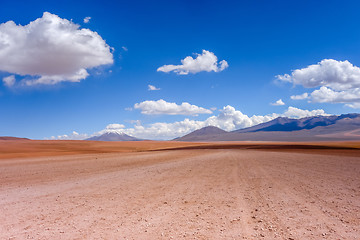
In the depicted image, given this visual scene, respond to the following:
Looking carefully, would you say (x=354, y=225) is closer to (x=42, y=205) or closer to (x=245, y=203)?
(x=245, y=203)

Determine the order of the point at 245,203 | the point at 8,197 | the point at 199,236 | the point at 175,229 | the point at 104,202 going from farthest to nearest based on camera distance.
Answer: the point at 8,197, the point at 104,202, the point at 245,203, the point at 175,229, the point at 199,236

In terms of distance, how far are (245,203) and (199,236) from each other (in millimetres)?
3176

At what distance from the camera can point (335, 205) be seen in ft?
27.5

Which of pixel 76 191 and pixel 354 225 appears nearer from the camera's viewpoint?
pixel 354 225

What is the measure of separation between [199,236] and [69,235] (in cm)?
291

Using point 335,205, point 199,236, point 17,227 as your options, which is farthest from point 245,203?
point 17,227

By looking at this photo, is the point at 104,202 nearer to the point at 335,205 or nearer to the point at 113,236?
the point at 113,236

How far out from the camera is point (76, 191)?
1147 cm

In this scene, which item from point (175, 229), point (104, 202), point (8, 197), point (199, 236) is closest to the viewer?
point (199, 236)

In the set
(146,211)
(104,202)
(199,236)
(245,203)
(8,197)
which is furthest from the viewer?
(8,197)

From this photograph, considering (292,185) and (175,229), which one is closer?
(175,229)

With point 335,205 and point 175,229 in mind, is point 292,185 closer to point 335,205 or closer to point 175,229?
point 335,205

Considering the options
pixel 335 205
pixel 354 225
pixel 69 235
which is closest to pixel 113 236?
pixel 69 235

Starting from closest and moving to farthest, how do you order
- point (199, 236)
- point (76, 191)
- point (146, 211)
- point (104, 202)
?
point (199, 236) → point (146, 211) → point (104, 202) → point (76, 191)
